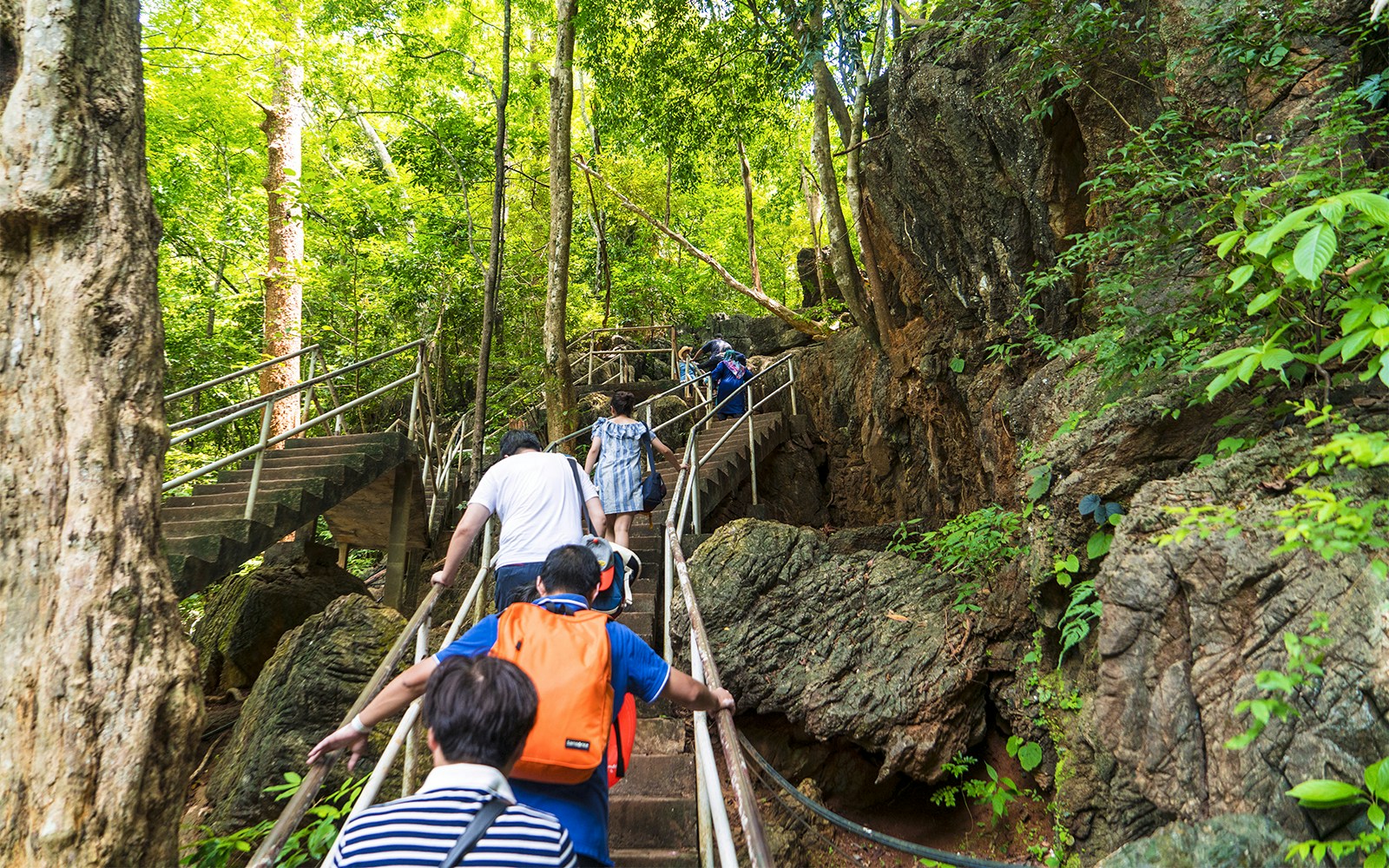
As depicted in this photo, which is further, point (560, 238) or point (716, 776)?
point (560, 238)

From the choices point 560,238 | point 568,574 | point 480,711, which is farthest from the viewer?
point 560,238

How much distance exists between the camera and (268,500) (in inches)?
236

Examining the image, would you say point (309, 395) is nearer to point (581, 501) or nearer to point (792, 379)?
point (581, 501)

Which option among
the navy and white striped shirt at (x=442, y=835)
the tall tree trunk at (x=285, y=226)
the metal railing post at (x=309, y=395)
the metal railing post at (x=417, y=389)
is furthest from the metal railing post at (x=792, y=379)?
the navy and white striped shirt at (x=442, y=835)

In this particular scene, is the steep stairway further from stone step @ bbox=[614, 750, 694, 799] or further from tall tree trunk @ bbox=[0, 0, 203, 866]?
tall tree trunk @ bbox=[0, 0, 203, 866]

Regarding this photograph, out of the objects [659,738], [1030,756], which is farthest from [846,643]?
[659,738]

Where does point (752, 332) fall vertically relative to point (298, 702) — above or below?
above

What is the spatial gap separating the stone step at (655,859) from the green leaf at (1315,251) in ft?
9.36

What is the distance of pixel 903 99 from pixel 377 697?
7.01 metres

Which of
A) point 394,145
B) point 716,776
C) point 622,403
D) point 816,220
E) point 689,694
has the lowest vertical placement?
point 716,776

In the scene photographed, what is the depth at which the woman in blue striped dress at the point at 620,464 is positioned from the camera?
5.17 metres

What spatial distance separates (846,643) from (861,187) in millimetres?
5599

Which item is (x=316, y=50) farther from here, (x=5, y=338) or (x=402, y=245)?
(x=5, y=338)

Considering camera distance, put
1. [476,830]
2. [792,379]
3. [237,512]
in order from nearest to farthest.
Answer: [476,830] → [237,512] → [792,379]
